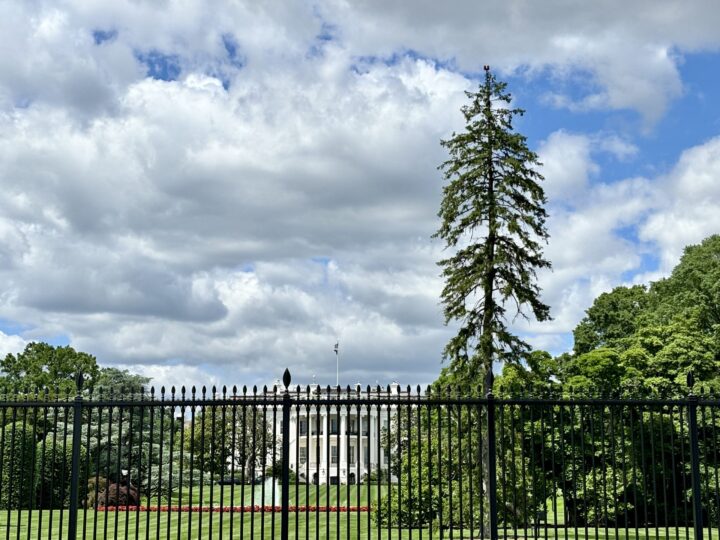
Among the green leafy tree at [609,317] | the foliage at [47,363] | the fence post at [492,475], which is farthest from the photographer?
the foliage at [47,363]

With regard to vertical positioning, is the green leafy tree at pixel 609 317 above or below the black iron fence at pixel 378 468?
above

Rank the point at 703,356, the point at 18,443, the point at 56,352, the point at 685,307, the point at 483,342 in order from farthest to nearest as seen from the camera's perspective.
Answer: the point at 56,352
the point at 685,307
the point at 703,356
the point at 18,443
the point at 483,342

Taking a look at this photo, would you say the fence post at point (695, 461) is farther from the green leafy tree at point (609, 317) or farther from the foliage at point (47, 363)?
the foliage at point (47, 363)

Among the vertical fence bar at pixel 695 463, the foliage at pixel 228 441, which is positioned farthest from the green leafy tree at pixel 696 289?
the vertical fence bar at pixel 695 463

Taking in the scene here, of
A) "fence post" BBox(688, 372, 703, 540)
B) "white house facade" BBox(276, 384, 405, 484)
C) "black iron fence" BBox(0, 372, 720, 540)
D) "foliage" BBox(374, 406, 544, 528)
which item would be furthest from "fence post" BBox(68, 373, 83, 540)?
"fence post" BBox(688, 372, 703, 540)

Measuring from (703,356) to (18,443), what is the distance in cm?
2942

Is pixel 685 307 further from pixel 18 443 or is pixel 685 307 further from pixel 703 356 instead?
pixel 18 443

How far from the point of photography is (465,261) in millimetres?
25203

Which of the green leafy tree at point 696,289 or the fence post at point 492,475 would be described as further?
the green leafy tree at point 696,289

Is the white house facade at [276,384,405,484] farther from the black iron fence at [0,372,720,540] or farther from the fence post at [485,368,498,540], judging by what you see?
the fence post at [485,368,498,540]

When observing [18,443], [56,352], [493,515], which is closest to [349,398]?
[493,515]

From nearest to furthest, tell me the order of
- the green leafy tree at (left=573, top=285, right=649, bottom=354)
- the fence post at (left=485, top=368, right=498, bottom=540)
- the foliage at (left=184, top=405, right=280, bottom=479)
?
the foliage at (left=184, top=405, right=280, bottom=479) < the fence post at (left=485, top=368, right=498, bottom=540) < the green leafy tree at (left=573, top=285, right=649, bottom=354)

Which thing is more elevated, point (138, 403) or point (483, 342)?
point (483, 342)

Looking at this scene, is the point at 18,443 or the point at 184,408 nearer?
the point at 184,408
